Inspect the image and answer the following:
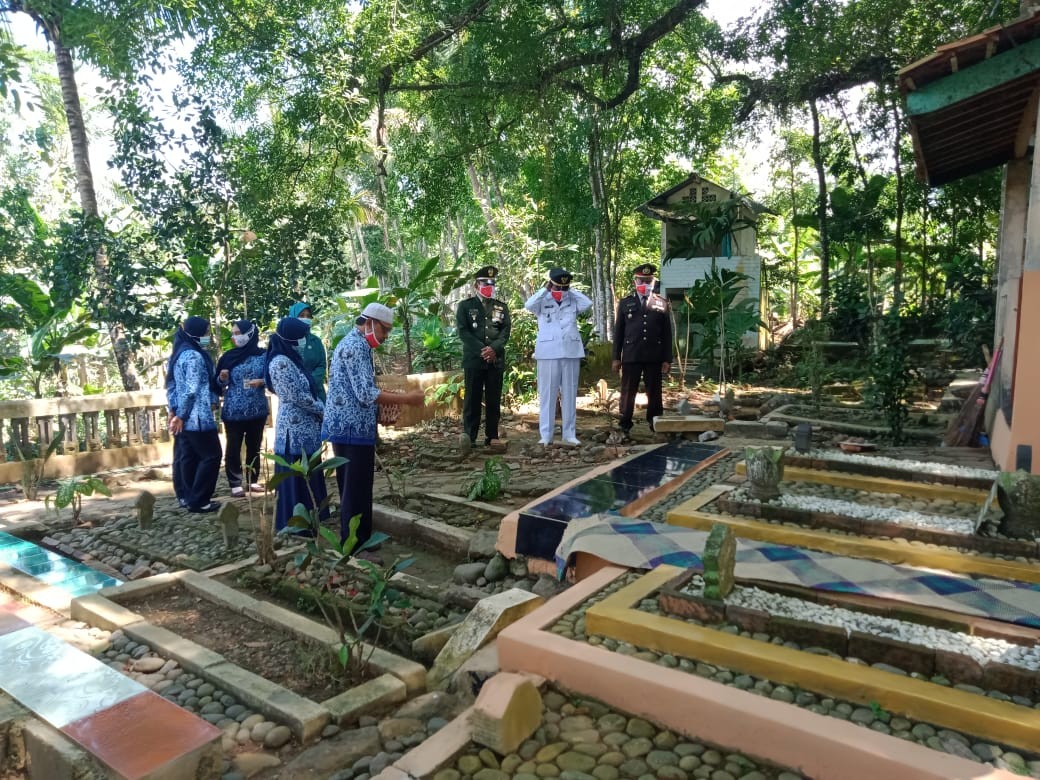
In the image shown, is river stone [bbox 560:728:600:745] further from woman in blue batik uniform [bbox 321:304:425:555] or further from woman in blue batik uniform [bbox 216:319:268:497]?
woman in blue batik uniform [bbox 216:319:268:497]

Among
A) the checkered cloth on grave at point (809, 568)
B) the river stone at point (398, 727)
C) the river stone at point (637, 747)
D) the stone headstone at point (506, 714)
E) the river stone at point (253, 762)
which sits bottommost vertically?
the river stone at point (253, 762)

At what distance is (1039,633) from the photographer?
2.70m

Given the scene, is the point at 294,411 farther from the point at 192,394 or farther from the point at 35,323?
the point at 35,323

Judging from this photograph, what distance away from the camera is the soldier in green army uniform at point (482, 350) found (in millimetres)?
7602

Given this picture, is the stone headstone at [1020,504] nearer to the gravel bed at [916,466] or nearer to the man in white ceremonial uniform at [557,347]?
the gravel bed at [916,466]

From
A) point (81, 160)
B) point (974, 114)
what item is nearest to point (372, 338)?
point (974, 114)

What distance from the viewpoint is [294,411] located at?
5199mm

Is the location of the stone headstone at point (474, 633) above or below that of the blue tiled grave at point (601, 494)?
below

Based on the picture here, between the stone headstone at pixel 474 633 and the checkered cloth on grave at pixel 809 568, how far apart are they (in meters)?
→ 0.64

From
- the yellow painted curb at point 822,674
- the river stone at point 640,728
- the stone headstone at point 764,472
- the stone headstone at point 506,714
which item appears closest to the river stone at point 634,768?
the river stone at point 640,728

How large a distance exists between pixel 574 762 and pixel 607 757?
106mm

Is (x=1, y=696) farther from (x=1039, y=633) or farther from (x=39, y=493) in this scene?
(x=39, y=493)

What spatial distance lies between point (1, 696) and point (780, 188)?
24.7 m

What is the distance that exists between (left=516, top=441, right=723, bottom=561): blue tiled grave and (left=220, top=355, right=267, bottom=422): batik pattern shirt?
117 inches
